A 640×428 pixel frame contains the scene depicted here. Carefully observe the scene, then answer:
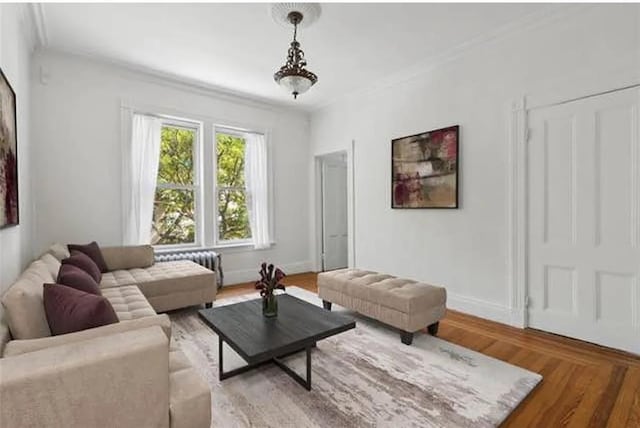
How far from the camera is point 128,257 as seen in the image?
3.87 m

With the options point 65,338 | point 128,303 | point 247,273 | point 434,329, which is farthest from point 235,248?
point 65,338

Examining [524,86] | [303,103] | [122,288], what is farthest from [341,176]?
[122,288]

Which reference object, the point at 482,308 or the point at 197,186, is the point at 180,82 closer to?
the point at 197,186

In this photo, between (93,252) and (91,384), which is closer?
(91,384)

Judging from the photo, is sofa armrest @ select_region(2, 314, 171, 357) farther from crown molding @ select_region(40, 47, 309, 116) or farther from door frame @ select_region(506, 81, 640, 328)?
crown molding @ select_region(40, 47, 309, 116)

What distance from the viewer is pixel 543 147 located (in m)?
3.06

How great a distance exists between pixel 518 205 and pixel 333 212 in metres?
3.43

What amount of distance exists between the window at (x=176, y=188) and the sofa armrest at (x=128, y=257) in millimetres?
588

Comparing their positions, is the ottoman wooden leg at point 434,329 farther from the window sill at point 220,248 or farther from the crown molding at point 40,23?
the crown molding at point 40,23

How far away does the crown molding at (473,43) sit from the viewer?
287cm

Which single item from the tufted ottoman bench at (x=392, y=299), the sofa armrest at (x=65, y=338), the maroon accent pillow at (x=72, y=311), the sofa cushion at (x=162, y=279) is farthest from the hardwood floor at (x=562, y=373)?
the sofa cushion at (x=162, y=279)

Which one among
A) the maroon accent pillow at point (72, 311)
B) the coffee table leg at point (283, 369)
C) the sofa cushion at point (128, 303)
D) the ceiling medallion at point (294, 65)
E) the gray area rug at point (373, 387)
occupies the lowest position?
the gray area rug at point (373, 387)

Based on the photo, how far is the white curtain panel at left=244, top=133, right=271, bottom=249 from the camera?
5.36m

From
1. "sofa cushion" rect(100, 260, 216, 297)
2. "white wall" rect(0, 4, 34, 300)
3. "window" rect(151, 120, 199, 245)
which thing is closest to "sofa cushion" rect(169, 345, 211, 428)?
"white wall" rect(0, 4, 34, 300)
